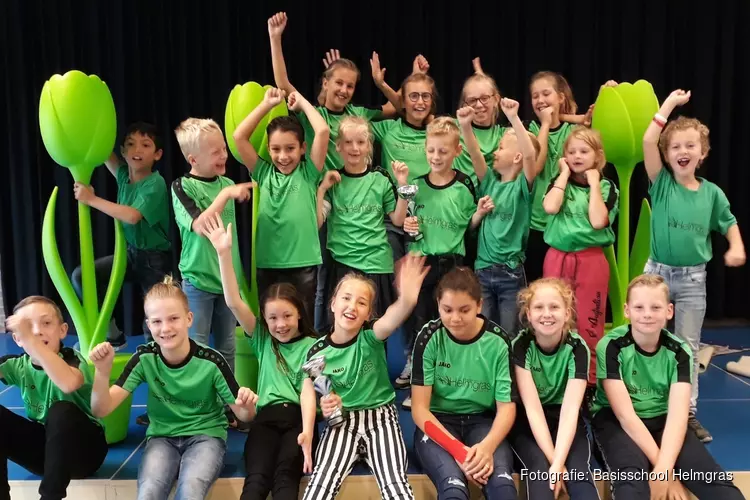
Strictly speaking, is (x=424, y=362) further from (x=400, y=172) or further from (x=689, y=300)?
(x=689, y=300)

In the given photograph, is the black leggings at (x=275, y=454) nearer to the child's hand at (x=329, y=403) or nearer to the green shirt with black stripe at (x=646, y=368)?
the child's hand at (x=329, y=403)

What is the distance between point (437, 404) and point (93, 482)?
1.25m

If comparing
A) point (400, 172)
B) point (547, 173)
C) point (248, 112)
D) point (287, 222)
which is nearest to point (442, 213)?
point (400, 172)

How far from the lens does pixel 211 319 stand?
113 inches

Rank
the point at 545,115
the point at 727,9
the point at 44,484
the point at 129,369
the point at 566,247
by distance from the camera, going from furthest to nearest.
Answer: the point at 727,9, the point at 545,115, the point at 566,247, the point at 129,369, the point at 44,484

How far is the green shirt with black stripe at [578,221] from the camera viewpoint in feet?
9.43

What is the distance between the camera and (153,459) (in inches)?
91.2

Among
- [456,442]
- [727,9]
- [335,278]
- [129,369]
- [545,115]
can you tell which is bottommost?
[456,442]

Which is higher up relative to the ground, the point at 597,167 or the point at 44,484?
the point at 597,167

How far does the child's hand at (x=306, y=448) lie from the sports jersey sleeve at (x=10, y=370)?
1.04 metres

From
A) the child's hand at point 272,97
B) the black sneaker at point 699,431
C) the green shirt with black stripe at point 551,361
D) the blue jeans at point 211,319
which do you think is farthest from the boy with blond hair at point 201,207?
the black sneaker at point 699,431

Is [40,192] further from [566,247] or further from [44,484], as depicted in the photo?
[566,247]

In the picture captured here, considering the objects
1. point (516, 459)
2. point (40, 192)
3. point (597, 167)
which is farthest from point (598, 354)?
point (40, 192)

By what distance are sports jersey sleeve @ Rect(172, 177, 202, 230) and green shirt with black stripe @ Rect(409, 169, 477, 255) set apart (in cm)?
92
